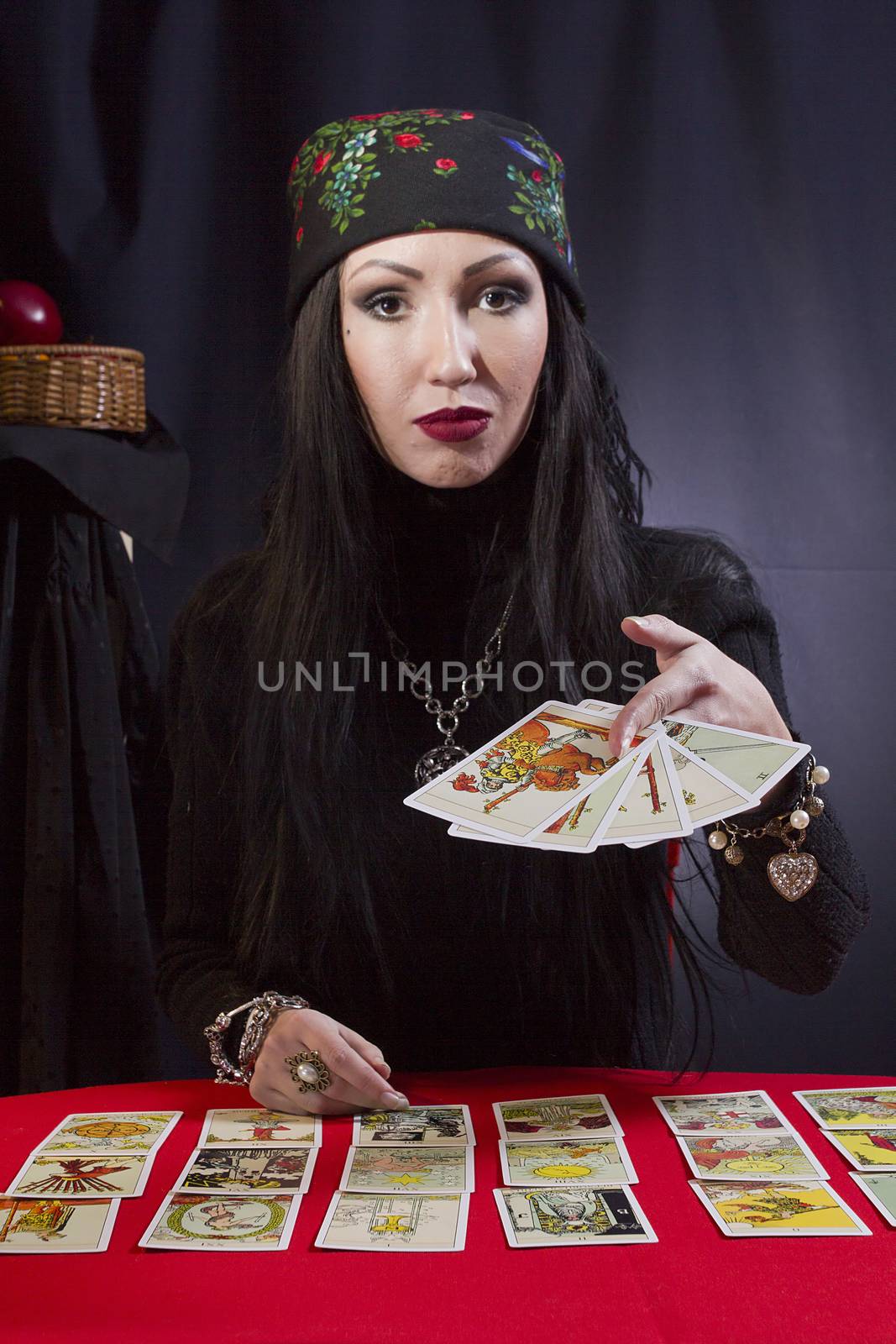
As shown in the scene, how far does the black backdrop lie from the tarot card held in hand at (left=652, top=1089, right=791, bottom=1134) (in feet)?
4.28

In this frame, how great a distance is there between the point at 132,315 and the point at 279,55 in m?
0.60

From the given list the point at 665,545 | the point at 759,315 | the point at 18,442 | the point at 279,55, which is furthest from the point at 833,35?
the point at 18,442

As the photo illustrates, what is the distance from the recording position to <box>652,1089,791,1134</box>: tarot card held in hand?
1291 mm

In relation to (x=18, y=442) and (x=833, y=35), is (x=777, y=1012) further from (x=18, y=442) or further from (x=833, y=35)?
(x=833, y=35)

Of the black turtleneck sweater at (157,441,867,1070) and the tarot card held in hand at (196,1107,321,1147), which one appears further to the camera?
the black turtleneck sweater at (157,441,867,1070)

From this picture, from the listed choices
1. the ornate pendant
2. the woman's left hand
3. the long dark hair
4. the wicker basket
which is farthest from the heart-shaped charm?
the wicker basket

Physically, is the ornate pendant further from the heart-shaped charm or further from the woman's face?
the heart-shaped charm

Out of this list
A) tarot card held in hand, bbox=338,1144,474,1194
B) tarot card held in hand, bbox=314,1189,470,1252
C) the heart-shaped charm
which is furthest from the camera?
the heart-shaped charm

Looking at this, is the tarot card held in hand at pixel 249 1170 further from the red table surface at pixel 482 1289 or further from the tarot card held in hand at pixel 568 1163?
the tarot card held in hand at pixel 568 1163

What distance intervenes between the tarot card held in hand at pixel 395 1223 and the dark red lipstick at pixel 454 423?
0.90 meters

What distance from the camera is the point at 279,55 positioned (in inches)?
103

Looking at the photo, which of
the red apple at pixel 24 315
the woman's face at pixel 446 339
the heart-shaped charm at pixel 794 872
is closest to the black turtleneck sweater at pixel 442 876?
the woman's face at pixel 446 339

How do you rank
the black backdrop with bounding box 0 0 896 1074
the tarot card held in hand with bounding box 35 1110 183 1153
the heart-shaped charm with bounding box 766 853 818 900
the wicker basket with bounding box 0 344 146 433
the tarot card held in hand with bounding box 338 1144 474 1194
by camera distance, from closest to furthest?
the tarot card held in hand with bounding box 338 1144 474 1194 < the tarot card held in hand with bounding box 35 1110 183 1153 < the heart-shaped charm with bounding box 766 853 818 900 < the wicker basket with bounding box 0 344 146 433 < the black backdrop with bounding box 0 0 896 1074

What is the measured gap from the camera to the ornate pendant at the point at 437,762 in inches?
67.4
